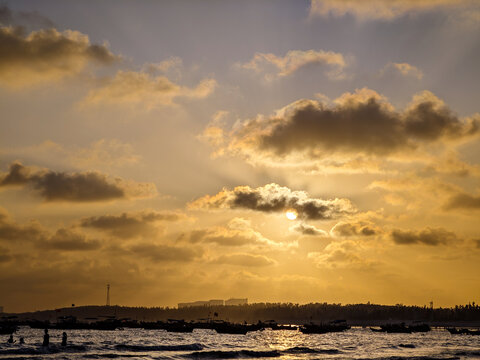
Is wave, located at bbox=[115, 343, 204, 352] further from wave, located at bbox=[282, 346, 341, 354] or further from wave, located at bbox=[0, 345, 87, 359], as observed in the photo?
wave, located at bbox=[282, 346, 341, 354]

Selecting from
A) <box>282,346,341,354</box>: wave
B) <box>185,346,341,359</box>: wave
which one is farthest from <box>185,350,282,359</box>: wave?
<box>282,346,341,354</box>: wave

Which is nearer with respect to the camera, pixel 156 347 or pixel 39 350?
pixel 39 350

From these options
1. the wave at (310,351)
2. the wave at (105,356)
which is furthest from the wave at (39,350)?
the wave at (310,351)

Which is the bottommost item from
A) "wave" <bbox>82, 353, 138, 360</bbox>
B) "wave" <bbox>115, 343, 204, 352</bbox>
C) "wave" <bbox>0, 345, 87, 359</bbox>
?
"wave" <bbox>115, 343, 204, 352</bbox>

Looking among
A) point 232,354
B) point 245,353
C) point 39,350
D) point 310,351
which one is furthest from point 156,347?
point 310,351

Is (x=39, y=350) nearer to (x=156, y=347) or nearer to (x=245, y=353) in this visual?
(x=156, y=347)

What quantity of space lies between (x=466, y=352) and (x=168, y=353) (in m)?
72.4

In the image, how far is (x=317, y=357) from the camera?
12112 centimetres

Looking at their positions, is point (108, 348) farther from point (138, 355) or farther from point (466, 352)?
point (466, 352)

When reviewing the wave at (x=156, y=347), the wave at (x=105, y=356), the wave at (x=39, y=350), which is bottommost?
the wave at (x=156, y=347)

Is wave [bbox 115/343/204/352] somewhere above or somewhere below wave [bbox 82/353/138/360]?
below

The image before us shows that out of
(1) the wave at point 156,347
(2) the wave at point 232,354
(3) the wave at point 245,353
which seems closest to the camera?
(2) the wave at point 232,354

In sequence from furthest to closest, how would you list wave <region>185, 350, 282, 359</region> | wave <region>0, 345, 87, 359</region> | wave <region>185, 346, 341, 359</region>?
wave <region>185, 346, 341, 359</region>, wave <region>185, 350, 282, 359</region>, wave <region>0, 345, 87, 359</region>

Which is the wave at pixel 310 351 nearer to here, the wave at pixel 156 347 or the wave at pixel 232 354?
the wave at pixel 232 354
